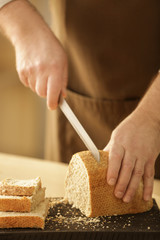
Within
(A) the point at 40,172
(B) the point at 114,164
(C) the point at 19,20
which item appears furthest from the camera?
(A) the point at 40,172

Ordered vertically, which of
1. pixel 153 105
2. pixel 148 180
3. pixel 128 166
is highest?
pixel 153 105

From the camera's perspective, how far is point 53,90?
1.82 metres

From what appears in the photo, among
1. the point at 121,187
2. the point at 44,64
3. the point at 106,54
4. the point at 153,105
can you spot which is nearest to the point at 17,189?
the point at 121,187

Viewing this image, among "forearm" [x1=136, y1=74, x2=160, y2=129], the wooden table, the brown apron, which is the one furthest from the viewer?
the brown apron

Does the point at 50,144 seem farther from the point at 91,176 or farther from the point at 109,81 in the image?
the point at 91,176

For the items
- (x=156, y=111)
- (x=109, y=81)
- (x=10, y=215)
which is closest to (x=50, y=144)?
(x=109, y=81)

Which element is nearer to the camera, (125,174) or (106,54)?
(125,174)

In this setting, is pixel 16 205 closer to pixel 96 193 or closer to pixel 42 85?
pixel 96 193

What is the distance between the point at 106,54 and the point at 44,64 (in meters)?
0.76

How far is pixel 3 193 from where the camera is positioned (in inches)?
67.6

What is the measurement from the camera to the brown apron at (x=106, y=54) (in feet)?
8.07

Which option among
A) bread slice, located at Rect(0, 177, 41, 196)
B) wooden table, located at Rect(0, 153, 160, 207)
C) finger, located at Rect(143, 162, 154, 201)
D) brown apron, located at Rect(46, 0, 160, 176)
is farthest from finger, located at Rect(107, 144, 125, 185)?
brown apron, located at Rect(46, 0, 160, 176)

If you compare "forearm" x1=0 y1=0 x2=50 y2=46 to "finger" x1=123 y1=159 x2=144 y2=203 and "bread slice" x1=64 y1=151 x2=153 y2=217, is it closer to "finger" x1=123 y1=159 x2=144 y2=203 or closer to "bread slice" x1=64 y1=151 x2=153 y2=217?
"bread slice" x1=64 y1=151 x2=153 y2=217

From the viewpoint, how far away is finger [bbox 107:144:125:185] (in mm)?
1784
